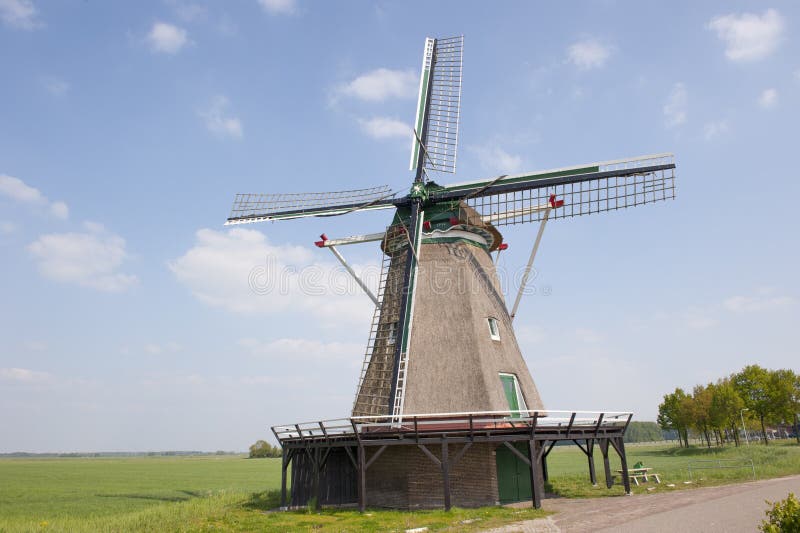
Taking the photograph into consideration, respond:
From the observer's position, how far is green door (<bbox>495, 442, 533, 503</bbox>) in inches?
643

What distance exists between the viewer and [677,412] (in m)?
53.5

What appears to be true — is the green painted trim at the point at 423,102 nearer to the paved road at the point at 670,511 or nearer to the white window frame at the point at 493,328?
the white window frame at the point at 493,328

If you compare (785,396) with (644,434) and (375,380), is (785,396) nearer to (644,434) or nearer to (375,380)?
(375,380)

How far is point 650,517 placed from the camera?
39.5 ft

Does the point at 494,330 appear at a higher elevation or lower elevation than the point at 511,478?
higher

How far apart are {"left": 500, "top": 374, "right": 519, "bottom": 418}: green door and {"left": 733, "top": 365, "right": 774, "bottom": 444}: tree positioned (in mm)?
41747

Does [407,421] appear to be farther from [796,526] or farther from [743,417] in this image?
[743,417]

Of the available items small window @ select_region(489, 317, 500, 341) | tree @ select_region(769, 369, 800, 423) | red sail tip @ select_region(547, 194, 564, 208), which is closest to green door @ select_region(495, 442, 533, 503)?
small window @ select_region(489, 317, 500, 341)

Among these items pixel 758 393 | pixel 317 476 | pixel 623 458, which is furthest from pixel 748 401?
pixel 317 476

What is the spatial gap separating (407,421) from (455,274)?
17.1 ft

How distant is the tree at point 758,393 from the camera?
47.2 meters

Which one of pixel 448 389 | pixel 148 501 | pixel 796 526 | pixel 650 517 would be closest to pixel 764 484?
pixel 650 517

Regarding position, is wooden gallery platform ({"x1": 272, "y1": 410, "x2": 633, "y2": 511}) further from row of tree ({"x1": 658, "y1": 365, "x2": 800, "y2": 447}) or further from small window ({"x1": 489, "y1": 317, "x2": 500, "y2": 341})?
row of tree ({"x1": 658, "y1": 365, "x2": 800, "y2": 447})

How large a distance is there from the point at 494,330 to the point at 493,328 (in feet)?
0.25
